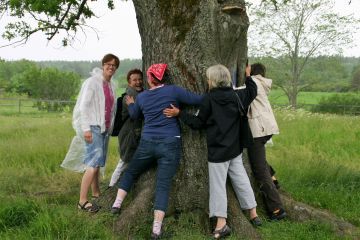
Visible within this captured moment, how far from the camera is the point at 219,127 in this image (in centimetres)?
472

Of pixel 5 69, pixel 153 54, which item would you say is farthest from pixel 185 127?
pixel 5 69

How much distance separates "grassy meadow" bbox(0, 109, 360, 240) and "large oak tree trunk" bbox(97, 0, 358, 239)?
9.6 inches

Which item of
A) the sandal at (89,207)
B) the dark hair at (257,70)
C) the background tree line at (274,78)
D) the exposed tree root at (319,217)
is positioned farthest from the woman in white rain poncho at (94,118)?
the background tree line at (274,78)

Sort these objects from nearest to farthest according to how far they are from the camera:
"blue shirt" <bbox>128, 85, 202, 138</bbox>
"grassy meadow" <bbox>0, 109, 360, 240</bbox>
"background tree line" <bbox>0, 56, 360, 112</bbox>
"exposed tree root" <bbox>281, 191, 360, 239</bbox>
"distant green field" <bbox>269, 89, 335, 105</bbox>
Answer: "grassy meadow" <bbox>0, 109, 360, 240</bbox>, "blue shirt" <bbox>128, 85, 202, 138</bbox>, "exposed tree root" <bbox>281, 191, 360, 239</bbox>, "background tree line" <bbox>0, 56, 360, 112</bbox>, "distant green field" <bbox>269, 89, 335, 105</bbox>

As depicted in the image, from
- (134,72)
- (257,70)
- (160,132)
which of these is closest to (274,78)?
(257,70)

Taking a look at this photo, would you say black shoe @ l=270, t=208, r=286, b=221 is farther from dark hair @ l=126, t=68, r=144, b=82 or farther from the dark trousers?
dark hair @ l=126, t=68, r=144, b=82

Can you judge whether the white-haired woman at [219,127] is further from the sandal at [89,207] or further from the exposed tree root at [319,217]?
the sandal at [89,207]

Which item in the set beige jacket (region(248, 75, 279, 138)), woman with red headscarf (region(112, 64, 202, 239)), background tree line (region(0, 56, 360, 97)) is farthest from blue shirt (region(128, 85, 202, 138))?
background tree line (region(0, 56, 360, 97))

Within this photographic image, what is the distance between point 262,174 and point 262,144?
0.37m

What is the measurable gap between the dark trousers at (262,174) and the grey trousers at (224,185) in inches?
20.1

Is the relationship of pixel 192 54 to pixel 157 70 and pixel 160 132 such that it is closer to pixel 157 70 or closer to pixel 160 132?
pixel 157 70

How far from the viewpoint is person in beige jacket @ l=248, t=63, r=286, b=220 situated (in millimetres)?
5445

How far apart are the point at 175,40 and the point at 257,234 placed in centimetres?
231

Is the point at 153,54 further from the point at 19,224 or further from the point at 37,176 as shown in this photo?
the point at 37,176
